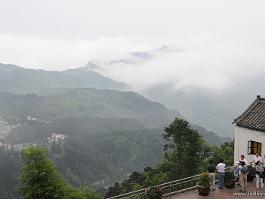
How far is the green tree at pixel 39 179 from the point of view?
27.9 meters

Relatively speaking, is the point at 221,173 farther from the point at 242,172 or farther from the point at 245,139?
the point at 245,139

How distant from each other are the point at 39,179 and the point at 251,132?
1547 cm

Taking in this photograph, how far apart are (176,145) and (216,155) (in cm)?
630

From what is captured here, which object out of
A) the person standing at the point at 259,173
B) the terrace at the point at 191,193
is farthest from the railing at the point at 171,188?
the person standing at the point at 259,173

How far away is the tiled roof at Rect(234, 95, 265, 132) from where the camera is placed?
33.3 m

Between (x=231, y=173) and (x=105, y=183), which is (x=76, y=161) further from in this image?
(x=231, y=173)

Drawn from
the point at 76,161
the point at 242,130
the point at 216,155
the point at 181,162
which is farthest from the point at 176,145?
the point at 76,161

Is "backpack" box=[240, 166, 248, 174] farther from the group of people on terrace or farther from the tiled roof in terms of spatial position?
the tiled roof

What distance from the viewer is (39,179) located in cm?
2830

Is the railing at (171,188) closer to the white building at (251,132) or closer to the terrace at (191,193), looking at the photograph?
the terrace at (191,193)

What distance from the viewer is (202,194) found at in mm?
25484

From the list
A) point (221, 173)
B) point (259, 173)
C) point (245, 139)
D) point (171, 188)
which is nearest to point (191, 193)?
point (171, 188)

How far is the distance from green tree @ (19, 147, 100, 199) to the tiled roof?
45.0 ft

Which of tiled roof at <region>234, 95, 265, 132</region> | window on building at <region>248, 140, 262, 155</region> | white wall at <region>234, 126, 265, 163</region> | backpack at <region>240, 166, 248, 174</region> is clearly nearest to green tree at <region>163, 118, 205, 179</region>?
white wall at <region>234, 126, 265, 163</region>
